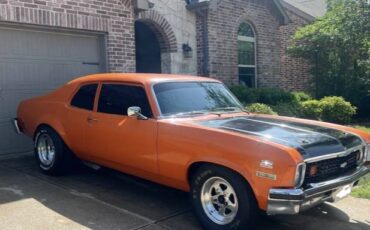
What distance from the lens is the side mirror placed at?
4980 mm

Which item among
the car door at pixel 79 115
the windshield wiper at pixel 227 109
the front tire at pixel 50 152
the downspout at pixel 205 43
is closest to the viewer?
the windshield wiper at pixel 227 109

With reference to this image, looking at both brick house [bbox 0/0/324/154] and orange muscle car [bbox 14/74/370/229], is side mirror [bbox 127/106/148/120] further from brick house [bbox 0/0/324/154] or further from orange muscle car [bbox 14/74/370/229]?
brick house [bbox 0/0/324/154]

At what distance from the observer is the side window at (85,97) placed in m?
6.03

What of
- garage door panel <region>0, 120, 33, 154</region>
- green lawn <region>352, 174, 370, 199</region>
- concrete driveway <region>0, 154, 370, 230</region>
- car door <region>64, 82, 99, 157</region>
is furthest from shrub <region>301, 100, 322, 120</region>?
car door <region>64, 82, 99, 157</region>

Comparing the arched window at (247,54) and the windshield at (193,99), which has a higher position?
the arched window at (247,54)

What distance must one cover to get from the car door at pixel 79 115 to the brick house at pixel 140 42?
2.44 meters

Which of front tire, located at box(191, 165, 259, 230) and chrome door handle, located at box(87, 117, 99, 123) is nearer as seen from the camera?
front tire, located at box(191, 165, 259, 230)

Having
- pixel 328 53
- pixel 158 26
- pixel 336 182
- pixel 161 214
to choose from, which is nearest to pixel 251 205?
pixel 336 182

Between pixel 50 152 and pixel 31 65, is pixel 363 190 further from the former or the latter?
pixel 31 65

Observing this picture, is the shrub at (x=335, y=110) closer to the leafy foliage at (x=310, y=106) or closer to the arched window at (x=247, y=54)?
the leafy foliage at (x=310, y=106)

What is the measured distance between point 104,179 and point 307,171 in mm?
3392

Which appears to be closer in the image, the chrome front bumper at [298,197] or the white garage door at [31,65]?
the chrome front bumper at [298,197]

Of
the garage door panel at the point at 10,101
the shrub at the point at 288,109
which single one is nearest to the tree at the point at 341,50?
the shrub at the point at 288,109

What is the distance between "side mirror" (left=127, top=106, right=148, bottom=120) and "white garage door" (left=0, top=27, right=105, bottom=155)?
13.1 feet
